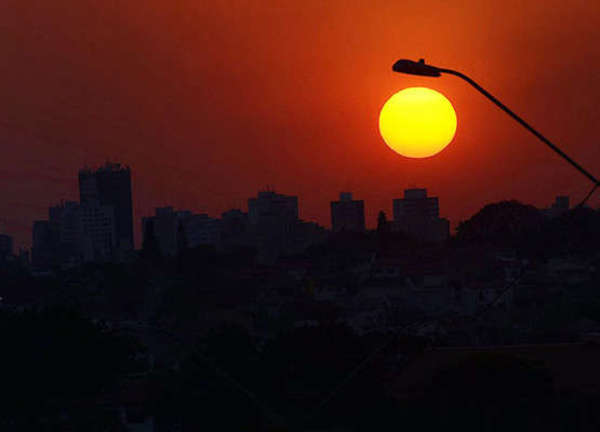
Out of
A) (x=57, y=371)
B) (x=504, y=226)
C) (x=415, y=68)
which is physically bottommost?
(x=57, y=371)

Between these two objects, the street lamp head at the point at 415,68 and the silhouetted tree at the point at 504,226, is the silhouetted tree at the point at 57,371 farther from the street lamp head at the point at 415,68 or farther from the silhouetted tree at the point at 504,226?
the silhouetted tree at the point at 504,226

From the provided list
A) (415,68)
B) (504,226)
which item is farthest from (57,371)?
(504,226)

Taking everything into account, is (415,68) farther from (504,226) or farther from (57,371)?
(504,226)

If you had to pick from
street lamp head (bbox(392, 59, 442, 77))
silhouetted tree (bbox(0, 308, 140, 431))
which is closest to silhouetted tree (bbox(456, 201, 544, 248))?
silhouetted tree (bbox(0, 308, 140, 431))

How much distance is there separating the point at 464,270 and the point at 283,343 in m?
90.4

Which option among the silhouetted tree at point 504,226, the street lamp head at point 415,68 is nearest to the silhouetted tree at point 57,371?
the street lamp head at point 415,68

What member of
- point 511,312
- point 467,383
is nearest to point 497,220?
point 511,312

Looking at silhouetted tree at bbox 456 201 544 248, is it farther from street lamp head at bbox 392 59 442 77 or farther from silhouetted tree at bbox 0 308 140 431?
street lamp head at bbox 392 59 442 77

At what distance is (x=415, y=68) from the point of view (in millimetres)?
13586

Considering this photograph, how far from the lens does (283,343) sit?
128 feet

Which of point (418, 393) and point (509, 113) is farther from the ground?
point (509, 113)

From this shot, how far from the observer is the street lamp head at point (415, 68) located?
1352cm

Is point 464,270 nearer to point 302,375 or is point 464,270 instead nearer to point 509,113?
point 302,375

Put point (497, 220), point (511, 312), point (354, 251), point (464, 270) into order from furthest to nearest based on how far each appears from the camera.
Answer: point (354, 251), point (497, 220), point (464, 270), point (511, 312)
